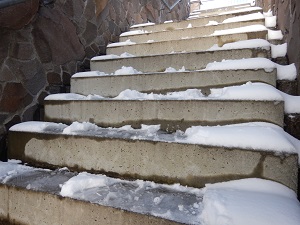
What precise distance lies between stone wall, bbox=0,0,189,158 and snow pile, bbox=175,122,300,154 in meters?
1.48

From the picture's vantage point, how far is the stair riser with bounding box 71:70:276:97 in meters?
1.76

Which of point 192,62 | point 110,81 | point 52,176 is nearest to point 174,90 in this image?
point 192,62

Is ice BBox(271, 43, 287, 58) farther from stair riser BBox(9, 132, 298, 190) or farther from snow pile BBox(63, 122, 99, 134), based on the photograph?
snow pile BBox(63, 122, 99, 134)

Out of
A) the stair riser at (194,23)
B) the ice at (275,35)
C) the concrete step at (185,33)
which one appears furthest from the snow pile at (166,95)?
the stair riser at (194,23)

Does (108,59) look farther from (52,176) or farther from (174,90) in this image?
(52,176)

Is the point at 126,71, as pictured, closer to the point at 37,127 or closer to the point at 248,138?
the point at 37,127

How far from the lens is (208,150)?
1.23m

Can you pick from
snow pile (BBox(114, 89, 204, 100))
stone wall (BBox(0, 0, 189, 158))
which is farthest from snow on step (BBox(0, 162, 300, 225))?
stone wall (BBox(0, 0, 189, 158))

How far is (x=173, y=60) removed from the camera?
2.23 meters

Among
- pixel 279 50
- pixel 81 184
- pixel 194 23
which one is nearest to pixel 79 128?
pixel 81 184

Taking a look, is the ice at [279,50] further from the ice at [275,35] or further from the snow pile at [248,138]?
the snow pile at [248,138]

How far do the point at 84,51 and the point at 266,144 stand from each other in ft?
7.45

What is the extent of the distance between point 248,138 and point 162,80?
0.99m

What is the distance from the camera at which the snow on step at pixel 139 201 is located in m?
0.95
